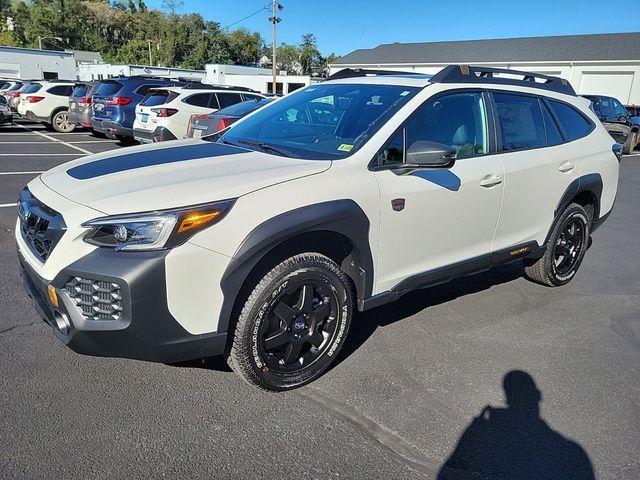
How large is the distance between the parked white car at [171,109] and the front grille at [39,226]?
29.5ft

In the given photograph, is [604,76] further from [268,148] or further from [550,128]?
[268,148]

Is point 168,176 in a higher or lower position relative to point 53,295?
higher

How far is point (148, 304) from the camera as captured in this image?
246 cm

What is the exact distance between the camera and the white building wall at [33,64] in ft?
123

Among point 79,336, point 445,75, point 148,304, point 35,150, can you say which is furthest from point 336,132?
point 35,150

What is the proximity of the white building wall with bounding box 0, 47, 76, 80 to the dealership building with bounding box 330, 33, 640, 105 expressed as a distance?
2356 centimetres

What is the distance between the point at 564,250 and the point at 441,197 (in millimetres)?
2208

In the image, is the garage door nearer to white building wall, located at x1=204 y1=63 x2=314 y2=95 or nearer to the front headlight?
white building wall, located at x1=204 y1=63 x2=314 y2=95

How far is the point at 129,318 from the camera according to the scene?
2465 mm

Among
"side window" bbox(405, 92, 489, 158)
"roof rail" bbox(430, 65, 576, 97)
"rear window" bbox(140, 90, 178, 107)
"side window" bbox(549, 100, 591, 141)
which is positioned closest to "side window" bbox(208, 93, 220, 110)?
"rear window" bbox(140, 90, 178, 107)

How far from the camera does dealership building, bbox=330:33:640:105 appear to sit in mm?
A: 35500

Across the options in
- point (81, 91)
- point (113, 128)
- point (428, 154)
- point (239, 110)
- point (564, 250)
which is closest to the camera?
point (428, 154)

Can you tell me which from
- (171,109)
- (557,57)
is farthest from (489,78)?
(557,57)

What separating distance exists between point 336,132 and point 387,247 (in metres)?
0.93
